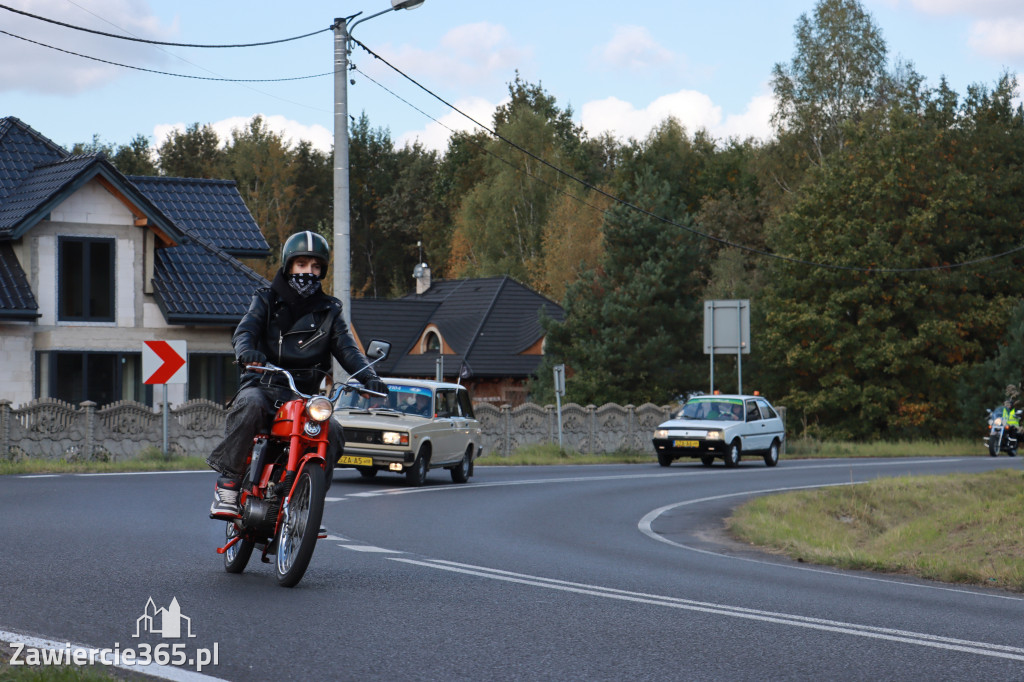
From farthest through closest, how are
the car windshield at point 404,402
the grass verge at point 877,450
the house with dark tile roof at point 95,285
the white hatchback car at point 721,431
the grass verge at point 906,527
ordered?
the grass verge at point 877,450, the white hatchback car at point 721,431, the house with dark tile roof at point 95,285, the car windshield at point 404,402, the grass verge at point 906,527

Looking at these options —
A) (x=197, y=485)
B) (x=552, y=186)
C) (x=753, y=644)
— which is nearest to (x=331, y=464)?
(x=753, y=644)

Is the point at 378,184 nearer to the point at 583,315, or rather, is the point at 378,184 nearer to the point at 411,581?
the point at 583,315

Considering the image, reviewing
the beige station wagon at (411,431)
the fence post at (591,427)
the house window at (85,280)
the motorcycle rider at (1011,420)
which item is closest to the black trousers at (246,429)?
the beige station wagon at (411,431)

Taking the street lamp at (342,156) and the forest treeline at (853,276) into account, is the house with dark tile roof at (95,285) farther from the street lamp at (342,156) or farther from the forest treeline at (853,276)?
the forest treeline at (853,276)

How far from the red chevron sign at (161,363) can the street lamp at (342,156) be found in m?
2.98

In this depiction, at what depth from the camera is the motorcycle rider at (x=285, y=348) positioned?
29.5 ft

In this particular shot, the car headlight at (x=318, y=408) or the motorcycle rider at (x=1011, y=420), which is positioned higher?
the car headlight at (x=318, y=408)

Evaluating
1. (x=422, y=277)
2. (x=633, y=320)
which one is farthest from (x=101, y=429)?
(x=422, y=277)

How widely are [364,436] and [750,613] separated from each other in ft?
45.4

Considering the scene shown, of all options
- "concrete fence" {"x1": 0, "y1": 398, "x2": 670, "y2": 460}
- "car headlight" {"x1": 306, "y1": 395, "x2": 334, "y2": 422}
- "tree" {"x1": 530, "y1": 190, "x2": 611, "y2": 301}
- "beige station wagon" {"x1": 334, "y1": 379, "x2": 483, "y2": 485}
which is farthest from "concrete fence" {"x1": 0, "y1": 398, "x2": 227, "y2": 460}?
"tree" {"x1": 530, "y1": 190, "x2": 611, "y2": 301}

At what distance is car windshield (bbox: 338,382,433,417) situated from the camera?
73.8ft

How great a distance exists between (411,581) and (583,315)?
154 ft

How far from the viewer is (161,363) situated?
2520 cm

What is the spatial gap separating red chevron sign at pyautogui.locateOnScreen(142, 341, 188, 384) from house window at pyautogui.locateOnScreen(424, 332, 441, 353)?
38.9 meters
